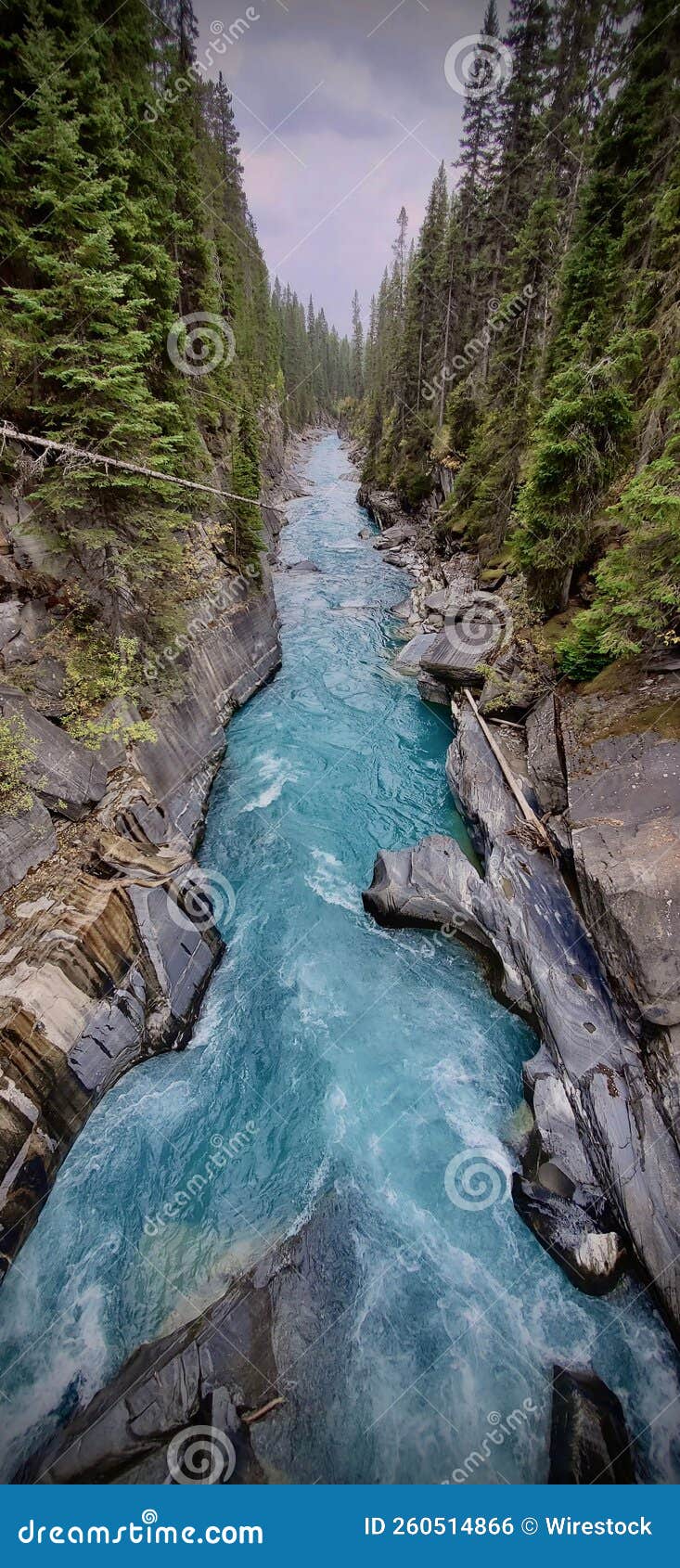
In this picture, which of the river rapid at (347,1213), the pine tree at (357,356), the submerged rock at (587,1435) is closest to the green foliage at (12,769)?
the river rapid at (347,1213)

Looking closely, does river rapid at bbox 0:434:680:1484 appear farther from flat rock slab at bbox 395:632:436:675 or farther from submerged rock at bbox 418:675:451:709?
flat rock slab at bbox 395:632:436:675

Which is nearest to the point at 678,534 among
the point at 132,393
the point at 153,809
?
the point at 132,393

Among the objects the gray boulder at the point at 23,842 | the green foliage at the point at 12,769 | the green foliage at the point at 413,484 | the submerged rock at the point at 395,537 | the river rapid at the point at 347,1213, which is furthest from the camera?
the submerged rock at the point at 395,537

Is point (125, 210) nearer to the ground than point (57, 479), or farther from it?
farther from it

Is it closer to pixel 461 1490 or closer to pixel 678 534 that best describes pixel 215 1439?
pixel 461 1490

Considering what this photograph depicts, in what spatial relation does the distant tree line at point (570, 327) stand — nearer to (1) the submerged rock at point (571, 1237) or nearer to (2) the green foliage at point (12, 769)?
(1) the submerged rock at point (571, 1237)

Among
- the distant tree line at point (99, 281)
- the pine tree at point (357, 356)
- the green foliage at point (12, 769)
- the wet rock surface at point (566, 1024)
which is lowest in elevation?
the wet rock surface at point (566, 1024)

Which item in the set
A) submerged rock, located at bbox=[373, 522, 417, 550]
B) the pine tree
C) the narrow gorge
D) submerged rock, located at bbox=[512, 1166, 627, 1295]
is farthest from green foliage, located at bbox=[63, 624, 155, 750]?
the pine tree
